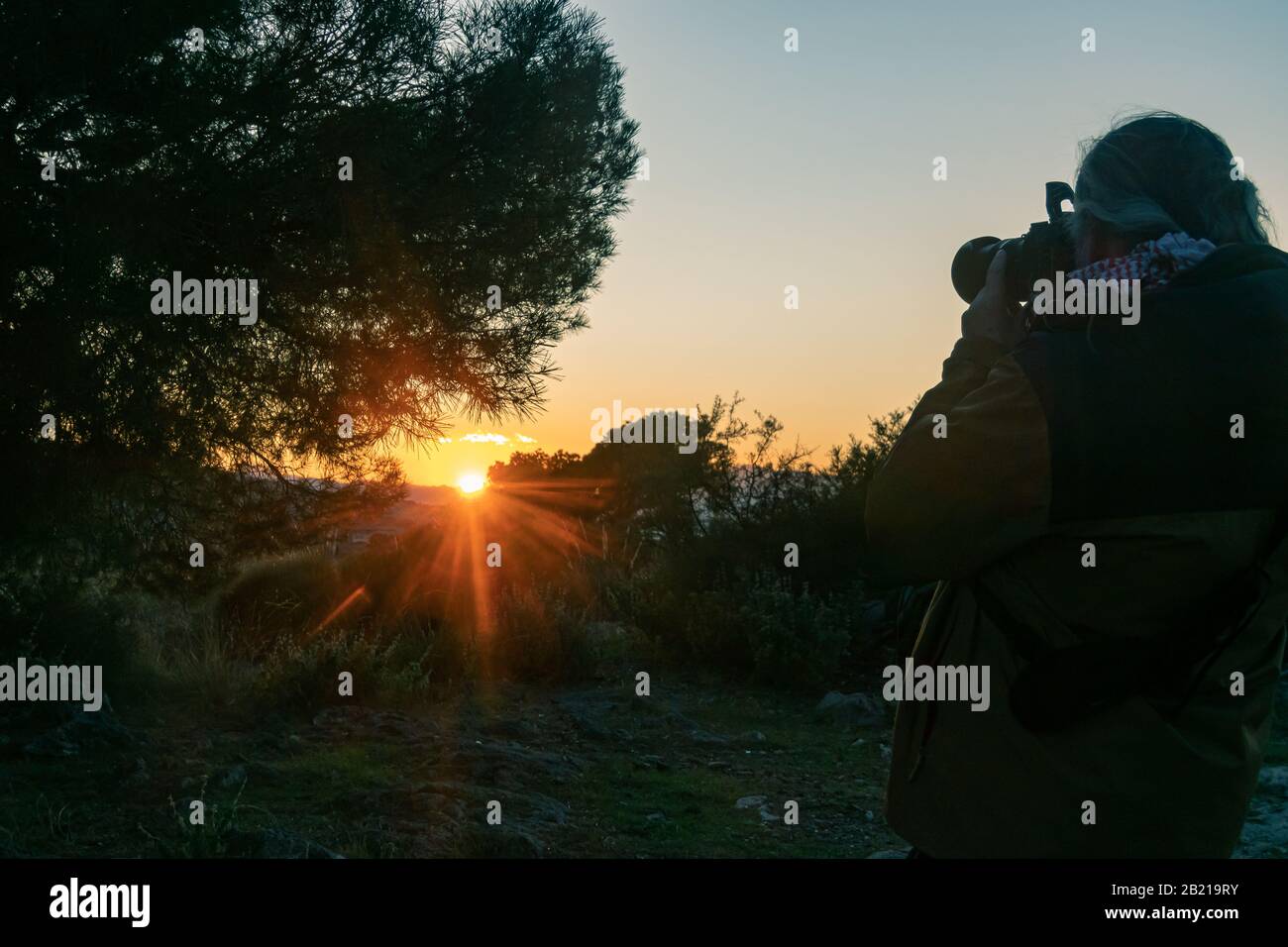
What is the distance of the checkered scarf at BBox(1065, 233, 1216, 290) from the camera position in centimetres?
163

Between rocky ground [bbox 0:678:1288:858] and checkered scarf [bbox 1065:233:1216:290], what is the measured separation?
3296mm

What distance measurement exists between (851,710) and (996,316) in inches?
241

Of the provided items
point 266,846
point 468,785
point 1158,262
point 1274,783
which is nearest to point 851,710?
point 1274,783

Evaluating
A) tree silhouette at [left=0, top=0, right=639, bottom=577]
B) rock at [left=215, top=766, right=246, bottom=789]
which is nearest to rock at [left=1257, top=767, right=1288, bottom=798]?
tree silhouette at [left=0, top=0, right=639, bottom=577]

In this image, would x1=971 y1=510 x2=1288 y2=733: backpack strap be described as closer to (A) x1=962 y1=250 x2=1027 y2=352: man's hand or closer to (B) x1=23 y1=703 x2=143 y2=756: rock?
Answer: (A) x1=962 y1=250 x2=1027 y2=352: man's hand

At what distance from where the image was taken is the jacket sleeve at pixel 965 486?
1576 mm

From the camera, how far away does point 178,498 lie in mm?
6293

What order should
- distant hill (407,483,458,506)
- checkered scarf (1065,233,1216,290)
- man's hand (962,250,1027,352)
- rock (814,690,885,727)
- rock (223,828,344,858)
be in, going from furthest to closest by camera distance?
distant hill (407,483,458,506), rock (814,690,885,727), rock (223,828,344,858), man's hand (962,250,1027,352), checkered scarf (1065,233,1216,290)

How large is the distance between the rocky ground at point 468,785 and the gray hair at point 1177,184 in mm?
3301

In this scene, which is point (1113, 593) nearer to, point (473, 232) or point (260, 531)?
point (473, 232)

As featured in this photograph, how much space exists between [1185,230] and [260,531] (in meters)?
5.98

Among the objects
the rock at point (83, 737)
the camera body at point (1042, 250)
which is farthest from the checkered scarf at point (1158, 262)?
the rock at point (83, 737)

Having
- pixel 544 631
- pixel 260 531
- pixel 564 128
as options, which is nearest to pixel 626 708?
pixel 544 631
